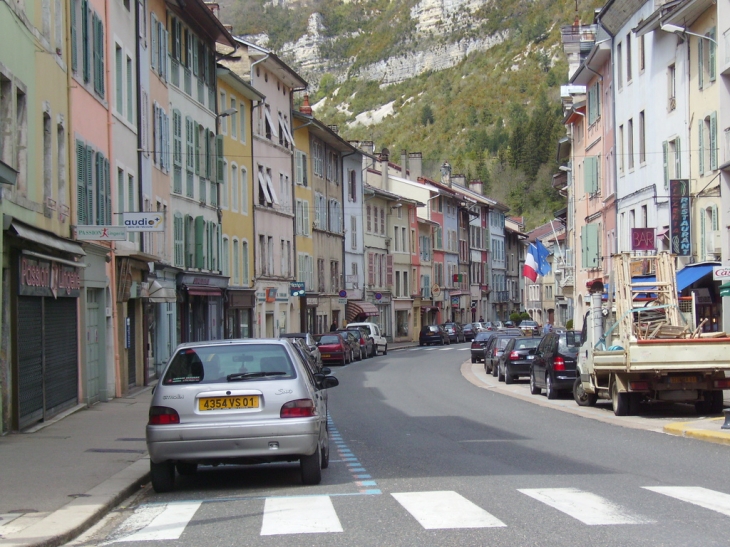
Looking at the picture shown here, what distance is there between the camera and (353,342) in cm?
5003

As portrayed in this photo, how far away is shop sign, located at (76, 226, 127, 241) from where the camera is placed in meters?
21.3

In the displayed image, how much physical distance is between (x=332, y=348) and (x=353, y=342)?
4.36 meters

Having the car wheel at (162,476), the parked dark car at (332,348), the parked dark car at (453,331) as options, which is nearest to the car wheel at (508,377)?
the parked dark car at (332,348)

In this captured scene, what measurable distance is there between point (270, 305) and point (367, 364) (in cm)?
646

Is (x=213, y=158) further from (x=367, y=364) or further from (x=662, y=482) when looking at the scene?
(x=662, y=482)

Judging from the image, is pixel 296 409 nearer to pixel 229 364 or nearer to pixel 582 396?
pixel 229 364

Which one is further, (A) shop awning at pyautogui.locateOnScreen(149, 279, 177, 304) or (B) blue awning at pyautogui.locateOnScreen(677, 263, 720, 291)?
(B) blue awning at pyautogui.locateOnScreen(677, 263, 720, 291)

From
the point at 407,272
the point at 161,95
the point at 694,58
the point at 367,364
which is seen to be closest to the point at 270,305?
the point at 367,364

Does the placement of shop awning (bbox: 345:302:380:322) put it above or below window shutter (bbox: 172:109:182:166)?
below

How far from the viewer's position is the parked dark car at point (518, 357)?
3238cm

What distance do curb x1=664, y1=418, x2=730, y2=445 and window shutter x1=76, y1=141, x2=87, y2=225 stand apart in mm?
11813

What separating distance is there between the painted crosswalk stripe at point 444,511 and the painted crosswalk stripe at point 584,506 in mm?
677

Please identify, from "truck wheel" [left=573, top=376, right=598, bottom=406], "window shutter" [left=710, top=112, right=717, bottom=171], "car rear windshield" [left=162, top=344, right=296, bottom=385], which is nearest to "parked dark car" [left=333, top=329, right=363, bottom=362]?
"window shutter" [left=710, top=112, right=717, bottom=171]

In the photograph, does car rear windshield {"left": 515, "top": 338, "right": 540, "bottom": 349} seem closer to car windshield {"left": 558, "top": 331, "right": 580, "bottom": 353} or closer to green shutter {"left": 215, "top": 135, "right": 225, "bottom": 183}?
car windshield {"left": 558, "top": 331, "right": 580, "bottom": 353}
